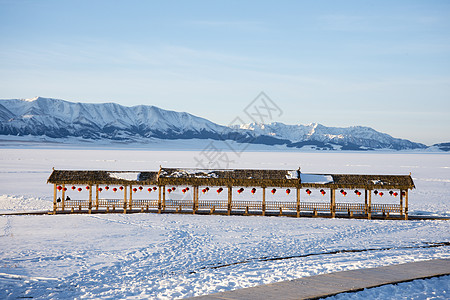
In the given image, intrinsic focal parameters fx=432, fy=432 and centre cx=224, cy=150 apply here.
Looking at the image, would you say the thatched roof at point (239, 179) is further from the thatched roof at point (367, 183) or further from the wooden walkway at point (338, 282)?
the wooden walkway at point (338, 282)

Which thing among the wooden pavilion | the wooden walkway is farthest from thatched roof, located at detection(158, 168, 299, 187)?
the wooden walkway

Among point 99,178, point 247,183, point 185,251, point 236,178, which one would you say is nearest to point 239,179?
point 236,178

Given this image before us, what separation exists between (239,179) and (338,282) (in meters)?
17.0

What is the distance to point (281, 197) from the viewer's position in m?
A: 41.8

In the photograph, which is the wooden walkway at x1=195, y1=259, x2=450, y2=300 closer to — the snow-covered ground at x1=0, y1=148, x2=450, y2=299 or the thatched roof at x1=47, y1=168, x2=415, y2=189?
the snow-covered ground at x1=0, y1=148, x2=450, y2=299

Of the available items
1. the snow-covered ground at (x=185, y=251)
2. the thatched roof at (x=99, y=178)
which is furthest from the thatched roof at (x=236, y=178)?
the snow-covered ground at (x=185, y=251)

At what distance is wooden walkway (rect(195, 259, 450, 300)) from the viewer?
12.2 meters

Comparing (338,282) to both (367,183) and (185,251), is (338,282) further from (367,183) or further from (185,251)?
(367,183)

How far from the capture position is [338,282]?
13.4 metres

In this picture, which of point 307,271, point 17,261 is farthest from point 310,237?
point 17,261

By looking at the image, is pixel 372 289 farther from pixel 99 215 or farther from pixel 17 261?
pixel 99 215

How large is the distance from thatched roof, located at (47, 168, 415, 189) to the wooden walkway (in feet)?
45.4

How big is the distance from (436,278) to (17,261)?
1510 cm

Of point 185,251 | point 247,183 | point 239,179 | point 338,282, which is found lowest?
point 185,251
